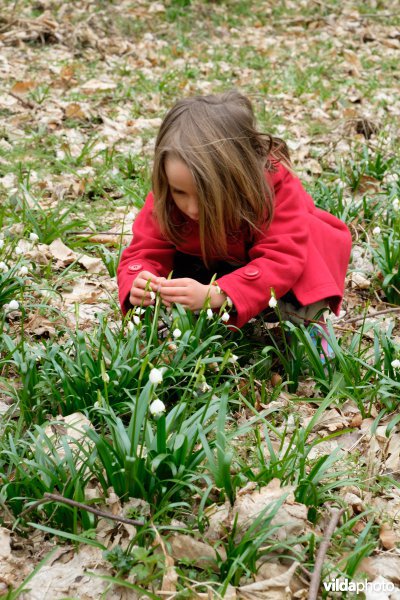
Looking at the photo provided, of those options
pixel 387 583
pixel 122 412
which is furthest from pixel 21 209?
pixel 387 583

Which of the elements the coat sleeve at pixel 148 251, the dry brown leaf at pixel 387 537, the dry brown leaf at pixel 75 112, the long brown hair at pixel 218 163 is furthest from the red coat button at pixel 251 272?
the dry brown leaf at pixel 75 112

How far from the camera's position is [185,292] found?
2752 mm

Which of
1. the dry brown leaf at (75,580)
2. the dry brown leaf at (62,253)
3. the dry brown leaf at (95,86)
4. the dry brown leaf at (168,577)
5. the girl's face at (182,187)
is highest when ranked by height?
the girl's face at (182,187)

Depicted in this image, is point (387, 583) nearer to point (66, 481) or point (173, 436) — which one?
point (173, 436)

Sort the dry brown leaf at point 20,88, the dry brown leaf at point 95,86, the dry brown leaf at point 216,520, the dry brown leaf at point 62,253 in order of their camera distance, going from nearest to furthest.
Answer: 1. the dry brown leaf at point 216,520
2. the dry brown leaf at point 62,253
3. the dry brown leaf at point 20,88
4. the dry brown leaf at point 95,86

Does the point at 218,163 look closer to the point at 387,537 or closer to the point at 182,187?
the point at 182,187

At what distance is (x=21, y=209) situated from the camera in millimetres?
4043

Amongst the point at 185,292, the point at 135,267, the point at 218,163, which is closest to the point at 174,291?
the point at 185,292

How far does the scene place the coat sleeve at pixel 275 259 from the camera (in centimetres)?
277

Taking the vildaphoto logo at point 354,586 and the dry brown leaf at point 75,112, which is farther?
the dry brown leaf at point 75,112

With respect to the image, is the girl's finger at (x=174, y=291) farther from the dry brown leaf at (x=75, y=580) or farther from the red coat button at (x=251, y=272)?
the dry brown leaf at (x=75, y=580)

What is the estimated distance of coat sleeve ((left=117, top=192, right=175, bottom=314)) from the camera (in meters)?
3.02

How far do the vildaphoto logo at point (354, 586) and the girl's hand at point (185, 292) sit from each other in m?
1.25

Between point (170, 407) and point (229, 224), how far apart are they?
817mm
